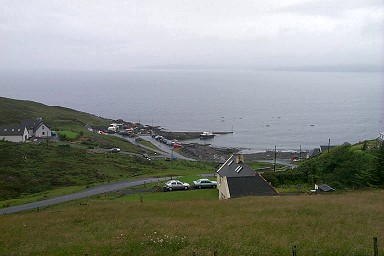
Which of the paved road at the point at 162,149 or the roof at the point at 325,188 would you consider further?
the paved road at the point at 162,149

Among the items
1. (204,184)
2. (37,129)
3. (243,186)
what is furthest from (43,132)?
(243,186)

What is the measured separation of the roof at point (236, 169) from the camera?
40.3m

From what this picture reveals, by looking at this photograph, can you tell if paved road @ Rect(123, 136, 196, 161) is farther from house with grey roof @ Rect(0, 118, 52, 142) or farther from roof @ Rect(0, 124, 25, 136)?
roof @ Rect(0, 124, 25, 136)

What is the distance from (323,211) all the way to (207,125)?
133462mm

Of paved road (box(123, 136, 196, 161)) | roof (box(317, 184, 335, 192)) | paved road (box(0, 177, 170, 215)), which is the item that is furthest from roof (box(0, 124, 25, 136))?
roof (box(317, 184, 335, 192))

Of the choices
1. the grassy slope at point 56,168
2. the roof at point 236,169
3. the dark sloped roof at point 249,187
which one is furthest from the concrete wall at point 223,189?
the grassy slope at point 56,168

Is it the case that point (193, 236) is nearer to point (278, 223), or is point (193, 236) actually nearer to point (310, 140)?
point (278, 223)

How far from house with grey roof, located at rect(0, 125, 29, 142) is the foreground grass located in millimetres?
61626

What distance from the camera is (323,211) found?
22938mm

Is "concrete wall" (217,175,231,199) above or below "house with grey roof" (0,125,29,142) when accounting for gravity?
below

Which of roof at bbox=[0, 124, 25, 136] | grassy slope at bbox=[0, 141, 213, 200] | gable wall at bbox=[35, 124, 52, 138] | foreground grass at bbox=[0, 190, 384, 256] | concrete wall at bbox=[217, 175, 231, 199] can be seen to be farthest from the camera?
gable wall at bbox=[35, 124, 52, 138]

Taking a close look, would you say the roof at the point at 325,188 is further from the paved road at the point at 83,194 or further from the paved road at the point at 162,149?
the paved road at the point at 162,149

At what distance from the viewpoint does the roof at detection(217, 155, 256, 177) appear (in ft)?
132

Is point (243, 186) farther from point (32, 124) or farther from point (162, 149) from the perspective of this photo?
point (32, 124)
